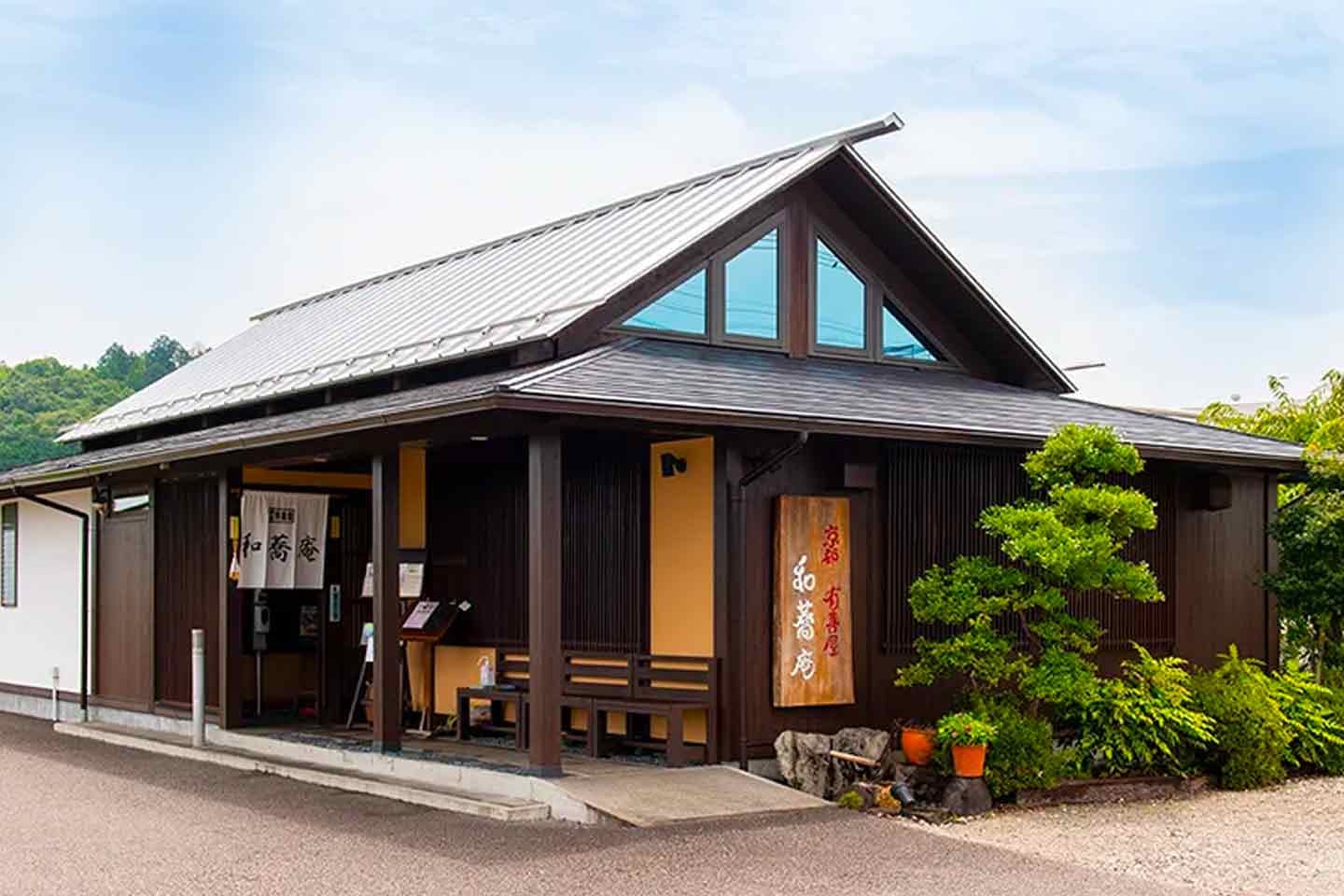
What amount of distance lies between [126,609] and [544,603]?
7.38 m

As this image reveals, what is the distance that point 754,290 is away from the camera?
12.8 meters

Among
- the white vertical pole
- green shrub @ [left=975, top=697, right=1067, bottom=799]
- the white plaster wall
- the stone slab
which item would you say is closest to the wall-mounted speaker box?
green shrub @ [left=975, top=697, right=1067, bottom=799]

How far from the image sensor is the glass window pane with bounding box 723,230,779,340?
12633 mm

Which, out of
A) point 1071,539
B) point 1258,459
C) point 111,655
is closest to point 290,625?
point 111,655

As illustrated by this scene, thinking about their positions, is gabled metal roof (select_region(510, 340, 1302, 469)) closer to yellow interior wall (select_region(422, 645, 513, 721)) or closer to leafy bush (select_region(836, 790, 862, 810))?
leafy bush (select_region(836, 790, 862, 810))

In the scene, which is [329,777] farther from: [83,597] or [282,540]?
[83,597]

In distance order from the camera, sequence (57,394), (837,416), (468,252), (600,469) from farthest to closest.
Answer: (57,394) < (468,252) < (600,469) < (837,416)

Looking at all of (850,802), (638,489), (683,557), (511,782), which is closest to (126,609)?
(638,489)

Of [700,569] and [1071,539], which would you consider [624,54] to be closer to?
[700,569]

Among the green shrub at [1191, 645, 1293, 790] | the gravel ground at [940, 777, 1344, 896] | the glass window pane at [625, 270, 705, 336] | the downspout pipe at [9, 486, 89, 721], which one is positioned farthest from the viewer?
the downspout pipe at [9, 486, 89, 721]

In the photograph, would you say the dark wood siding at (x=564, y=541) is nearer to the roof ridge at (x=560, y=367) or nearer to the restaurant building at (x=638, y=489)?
the restaurant building at (x=638, y=489)

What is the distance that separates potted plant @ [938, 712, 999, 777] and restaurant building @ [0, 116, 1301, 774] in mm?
1184

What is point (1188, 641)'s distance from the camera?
13.8 m

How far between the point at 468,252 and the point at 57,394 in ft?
111
